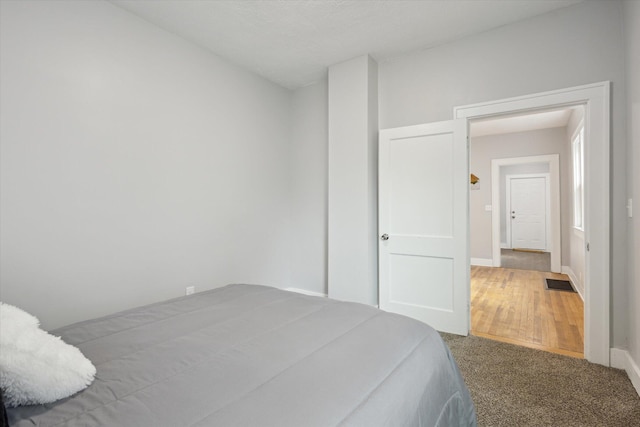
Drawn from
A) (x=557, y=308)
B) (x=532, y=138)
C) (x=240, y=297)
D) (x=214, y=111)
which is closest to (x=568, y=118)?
(x=532, y=138)

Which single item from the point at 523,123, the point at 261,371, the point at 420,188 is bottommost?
the point at 261,371

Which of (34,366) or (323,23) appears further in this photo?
(323,23)

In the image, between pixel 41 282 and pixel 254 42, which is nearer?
pixel 41 282

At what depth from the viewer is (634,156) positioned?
79.0 inches

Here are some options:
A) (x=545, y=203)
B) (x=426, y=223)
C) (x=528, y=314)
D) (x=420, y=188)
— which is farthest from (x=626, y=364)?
(x=545, y=203)

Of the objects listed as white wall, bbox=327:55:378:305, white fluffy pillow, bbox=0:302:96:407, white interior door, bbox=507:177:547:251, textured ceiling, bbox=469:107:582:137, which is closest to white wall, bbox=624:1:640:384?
white wall, bbox=327:55:378:305

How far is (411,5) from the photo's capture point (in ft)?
7.74

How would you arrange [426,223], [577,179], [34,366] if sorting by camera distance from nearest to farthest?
1. [34,366]
2. [426,223]
3. [577,179]

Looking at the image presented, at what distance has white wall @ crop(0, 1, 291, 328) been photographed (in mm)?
1878

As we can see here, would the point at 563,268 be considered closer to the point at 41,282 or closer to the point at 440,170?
the point at 440,170

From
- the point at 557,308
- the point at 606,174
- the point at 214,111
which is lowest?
the point at 557,308

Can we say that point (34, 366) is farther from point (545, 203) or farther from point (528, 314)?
point (545, 203)

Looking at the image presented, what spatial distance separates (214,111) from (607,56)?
3.36 metres

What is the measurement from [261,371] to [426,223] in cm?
240
